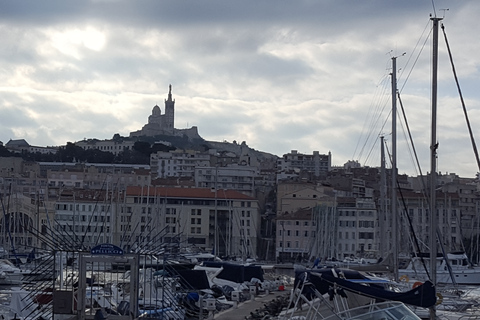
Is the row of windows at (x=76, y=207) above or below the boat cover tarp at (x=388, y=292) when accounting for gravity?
above

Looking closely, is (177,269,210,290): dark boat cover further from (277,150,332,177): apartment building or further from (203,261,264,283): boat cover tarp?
(277,150,332,177): apartment building

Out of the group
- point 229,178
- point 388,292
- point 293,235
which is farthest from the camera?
point 229,178

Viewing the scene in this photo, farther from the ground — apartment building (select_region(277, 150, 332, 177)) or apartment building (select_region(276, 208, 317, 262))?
apartment building (select_region(277, 150, 332, 177))

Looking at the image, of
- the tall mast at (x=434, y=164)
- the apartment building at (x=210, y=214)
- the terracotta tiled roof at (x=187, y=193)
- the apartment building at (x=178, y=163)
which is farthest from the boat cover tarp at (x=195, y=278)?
the apartment building at (x=178, y=163)

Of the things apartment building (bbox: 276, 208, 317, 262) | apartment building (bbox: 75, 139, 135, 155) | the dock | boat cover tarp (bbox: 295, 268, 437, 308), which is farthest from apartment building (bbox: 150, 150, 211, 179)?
boat cover tarp (bbox: 295, 268, 437, 308)

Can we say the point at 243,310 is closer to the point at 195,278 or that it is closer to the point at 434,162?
the point at 195,278

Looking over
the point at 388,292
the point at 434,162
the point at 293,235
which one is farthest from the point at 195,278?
the point at 293,235

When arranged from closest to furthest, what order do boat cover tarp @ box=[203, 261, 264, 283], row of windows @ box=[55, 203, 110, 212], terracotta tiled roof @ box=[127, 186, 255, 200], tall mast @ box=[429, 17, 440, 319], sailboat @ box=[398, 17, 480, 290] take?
1. tall mast @ box=[429, 17, 440, 319]
2. sailboat @ box=[398, 17, 480, 290]
3. boat cover tarp @ box=[203, 261, 264, 283]
4. row of windows @ box=[55, 203, 110, 212]
5. terracotta tiled roof @ box=[127, 186, 255, 200]

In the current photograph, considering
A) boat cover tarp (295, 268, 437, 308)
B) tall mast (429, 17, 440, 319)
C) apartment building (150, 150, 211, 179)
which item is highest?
apartment building (150, 150, 211, 179)

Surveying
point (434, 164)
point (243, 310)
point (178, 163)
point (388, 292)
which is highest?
point (178, 163)

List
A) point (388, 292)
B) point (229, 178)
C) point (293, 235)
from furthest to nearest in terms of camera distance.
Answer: point (229, 178), point (293, 235), point (388, 292)

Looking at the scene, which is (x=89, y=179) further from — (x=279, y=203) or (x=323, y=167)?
(x=323, y=167)

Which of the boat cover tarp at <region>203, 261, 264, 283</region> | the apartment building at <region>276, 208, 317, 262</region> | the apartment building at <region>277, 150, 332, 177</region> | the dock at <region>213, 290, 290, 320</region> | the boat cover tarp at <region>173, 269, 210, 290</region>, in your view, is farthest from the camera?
the apartment building at <region>277, 150, 332, 177</region>

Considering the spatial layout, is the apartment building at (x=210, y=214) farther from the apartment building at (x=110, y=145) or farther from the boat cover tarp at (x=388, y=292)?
the apartment building at (x=110, y=145)
